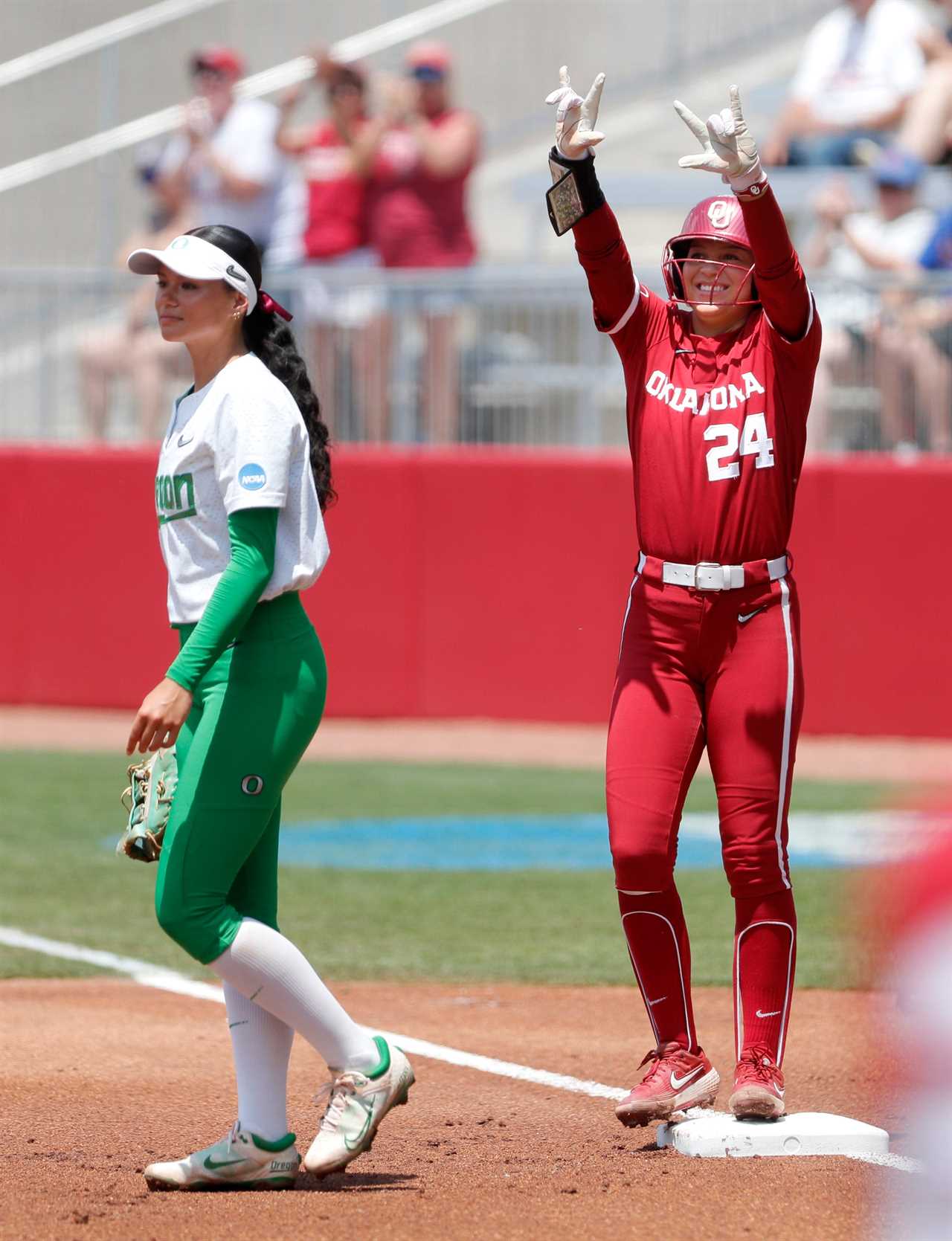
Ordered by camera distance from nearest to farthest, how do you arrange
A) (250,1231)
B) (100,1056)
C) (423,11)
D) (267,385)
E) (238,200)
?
1. (250,1231)
2. (267,385)
3. (100,1056)
4. (238,200)
5. (423,11)

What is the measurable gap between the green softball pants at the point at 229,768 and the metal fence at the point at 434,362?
9.05 metres

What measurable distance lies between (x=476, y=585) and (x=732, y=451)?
8964mm

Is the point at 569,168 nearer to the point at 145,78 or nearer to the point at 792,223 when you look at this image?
the point at 792,223

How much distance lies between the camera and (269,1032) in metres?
4.62

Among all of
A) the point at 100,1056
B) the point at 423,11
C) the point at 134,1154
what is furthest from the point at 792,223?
the point at 134,1154

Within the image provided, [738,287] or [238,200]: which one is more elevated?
[238,200]

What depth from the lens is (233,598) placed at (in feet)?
14.3

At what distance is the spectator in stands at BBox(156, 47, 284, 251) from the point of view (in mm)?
14828

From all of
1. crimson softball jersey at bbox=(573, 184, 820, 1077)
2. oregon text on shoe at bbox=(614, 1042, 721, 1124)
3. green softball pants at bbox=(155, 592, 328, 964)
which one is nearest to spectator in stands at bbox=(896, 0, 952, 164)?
crimson softball jersey at bbox=(573, 184, 820, 1077)

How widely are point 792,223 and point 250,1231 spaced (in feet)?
39.2

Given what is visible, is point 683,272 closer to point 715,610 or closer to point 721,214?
point 721,214

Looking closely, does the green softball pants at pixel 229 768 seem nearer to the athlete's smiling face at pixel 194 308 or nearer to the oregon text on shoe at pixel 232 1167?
the oregon text on shoe at pixel 232 1167

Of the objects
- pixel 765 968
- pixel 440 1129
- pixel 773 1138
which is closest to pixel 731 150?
pixel 765 968

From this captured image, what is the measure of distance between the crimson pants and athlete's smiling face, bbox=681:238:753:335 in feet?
2.23
